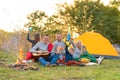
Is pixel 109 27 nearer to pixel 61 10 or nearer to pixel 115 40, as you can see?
pixel 115 40

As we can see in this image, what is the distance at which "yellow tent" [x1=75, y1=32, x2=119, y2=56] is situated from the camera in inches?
496

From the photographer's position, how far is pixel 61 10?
22.8 metres

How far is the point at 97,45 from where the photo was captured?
12758 mm

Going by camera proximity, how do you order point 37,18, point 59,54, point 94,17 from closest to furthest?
1. point 59,54
2. point 37,18
3. point 94,17

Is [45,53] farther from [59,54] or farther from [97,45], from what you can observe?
[97,45]

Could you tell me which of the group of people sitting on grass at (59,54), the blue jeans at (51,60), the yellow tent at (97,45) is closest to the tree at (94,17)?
the yellow tent at (97,45)

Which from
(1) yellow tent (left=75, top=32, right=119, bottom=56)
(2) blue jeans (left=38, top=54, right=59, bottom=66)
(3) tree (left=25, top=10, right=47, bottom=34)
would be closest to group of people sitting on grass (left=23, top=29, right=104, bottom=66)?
(2) blue jeans (left=38, top=54, right=59, bottom=66)

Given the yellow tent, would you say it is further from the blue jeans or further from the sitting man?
the blue jeans

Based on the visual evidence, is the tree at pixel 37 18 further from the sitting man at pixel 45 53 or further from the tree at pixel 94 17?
the sitting man at pixel 45 53

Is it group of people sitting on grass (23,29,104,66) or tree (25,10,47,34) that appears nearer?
group of people sitting on grass (23,29,104,66)

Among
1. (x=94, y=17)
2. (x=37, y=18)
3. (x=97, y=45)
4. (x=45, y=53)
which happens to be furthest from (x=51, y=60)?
(x=94, y=17)

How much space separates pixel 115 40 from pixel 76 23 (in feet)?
9.78

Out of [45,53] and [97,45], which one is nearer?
[45,53]

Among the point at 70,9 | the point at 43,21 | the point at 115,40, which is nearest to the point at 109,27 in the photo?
the point at 115,40
